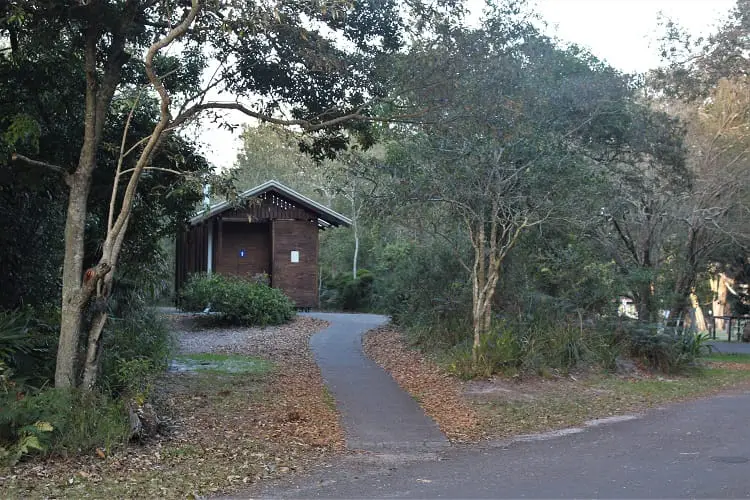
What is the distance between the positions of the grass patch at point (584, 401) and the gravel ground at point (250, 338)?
225 inches

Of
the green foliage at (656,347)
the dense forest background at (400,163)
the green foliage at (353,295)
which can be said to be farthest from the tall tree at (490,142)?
the green foliage at (353,295)

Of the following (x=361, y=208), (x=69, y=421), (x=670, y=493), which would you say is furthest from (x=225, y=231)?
(x=670, y=493)

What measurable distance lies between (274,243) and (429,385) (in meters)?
15.7

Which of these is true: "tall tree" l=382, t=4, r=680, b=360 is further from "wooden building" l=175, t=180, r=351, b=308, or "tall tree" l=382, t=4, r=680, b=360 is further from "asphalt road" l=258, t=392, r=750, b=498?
"wooden building" l=175, t=180, r=351, b=308

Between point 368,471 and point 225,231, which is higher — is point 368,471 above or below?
below

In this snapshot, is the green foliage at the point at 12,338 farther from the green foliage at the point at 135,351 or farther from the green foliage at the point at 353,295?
the green foliage at the point at 353,295

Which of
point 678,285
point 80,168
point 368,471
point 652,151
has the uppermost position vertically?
point 652,151

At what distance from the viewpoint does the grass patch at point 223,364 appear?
13.8 m

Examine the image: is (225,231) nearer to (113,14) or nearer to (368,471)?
(113,14)

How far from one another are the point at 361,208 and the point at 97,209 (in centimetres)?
503

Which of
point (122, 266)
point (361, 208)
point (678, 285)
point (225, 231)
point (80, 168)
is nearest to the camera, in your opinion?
point (80, 168)

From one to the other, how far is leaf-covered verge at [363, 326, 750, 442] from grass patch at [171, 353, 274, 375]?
97.2 inches

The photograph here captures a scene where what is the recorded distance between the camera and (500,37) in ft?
41.5

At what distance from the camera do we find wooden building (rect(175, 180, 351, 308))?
27.9 m
